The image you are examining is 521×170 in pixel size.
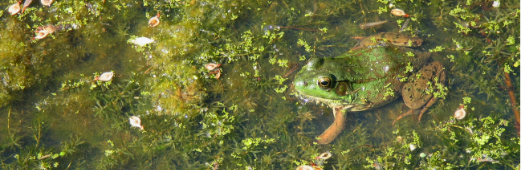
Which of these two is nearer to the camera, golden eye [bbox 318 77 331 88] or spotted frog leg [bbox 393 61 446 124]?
golden eye [bbox 318 77 331 88]

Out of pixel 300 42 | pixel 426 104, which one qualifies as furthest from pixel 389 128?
pixel 300 42

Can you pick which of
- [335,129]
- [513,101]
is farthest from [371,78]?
[513,101]

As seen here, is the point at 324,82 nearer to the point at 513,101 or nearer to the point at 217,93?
the point at 217,93

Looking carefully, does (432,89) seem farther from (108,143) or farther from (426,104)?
(108,143)

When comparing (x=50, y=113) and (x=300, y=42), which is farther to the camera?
(x=300, y=42)

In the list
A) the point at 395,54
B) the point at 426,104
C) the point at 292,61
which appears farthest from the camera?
the point at 292,61

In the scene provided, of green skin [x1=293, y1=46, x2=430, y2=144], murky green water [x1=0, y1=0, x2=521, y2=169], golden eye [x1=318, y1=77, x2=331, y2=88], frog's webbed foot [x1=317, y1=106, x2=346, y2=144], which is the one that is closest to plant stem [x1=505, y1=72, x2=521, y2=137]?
murky green water [x1=0, y1=0, x2=521, y2=169]

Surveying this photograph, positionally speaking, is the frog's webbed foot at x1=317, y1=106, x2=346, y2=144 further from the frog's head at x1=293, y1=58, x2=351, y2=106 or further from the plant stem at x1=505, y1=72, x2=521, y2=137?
the plant stem at x1=505, y1=72, x2=521, y2=137

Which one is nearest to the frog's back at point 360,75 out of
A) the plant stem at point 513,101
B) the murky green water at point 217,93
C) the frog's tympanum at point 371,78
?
the frog's tympanum at point 371,78

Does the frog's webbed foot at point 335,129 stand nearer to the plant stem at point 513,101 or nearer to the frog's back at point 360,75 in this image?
the frog's back at point 360,75
